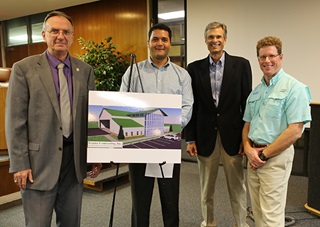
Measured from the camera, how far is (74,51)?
6.97 m

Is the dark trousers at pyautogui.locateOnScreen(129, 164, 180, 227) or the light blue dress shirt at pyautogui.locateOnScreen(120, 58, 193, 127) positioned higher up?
the light blue dress shirt at pyautogui.locateOnScreen(120, 58, 193, 127)

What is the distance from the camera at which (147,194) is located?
6.39 ft

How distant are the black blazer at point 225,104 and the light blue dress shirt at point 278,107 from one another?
0.29 meters

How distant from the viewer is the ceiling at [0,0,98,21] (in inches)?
246

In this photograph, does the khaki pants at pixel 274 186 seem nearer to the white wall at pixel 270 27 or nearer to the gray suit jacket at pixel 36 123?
the gray suit jacket at pixel 36 123

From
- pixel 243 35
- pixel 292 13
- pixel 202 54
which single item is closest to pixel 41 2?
pixel 202 54

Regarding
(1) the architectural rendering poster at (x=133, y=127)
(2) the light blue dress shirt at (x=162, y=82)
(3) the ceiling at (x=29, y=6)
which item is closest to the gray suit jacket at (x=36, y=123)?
(1) the architectural rendering poster at (x=133, y=127)

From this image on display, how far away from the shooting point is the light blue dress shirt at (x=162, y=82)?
1.90m

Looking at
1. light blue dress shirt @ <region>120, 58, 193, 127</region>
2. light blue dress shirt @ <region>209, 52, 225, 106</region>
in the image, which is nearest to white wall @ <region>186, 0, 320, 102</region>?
light blue dress shirt @ <region>209, 52, 225, 106</region>

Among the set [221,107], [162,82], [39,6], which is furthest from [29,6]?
[221,107]

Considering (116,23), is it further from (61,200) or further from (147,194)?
(61,200)

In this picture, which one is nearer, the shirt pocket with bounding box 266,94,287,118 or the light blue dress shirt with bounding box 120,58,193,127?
the shirt pocket with bounding box 266,94,287,118

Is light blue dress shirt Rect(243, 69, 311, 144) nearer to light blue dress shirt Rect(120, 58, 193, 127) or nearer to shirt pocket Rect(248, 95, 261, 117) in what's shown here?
shirt pocket Rect(248, 95, 261, 117)

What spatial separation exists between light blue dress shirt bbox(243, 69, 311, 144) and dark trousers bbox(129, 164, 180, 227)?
2.02 feet
